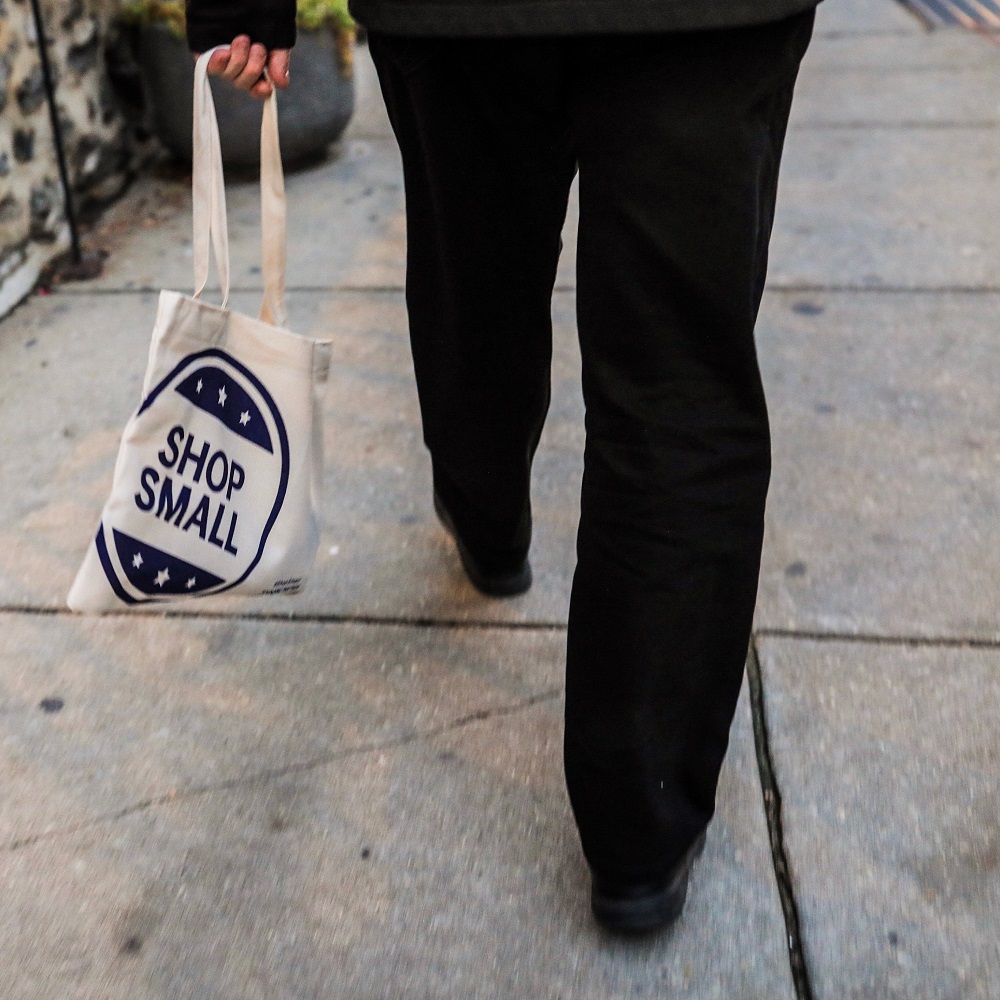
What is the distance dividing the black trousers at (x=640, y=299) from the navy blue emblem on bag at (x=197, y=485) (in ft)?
1.14

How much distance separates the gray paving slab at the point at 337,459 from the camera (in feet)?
7.60

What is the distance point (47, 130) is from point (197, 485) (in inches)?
101

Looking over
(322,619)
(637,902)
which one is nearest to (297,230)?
(322,619)

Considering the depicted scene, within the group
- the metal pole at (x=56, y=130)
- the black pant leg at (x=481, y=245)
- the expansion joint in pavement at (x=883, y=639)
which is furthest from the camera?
the metal pole at (x=56, y=130)

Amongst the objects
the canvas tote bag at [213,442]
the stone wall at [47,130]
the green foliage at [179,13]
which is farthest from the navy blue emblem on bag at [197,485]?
the green foliage at [179,13]

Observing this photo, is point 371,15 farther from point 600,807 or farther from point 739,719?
point 739,719

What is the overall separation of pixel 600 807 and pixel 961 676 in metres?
0.86

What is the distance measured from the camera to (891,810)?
178 centimetres

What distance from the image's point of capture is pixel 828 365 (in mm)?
3104

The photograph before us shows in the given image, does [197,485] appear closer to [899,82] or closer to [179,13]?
[179,13]

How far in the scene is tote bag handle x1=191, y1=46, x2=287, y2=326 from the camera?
64.9 inches

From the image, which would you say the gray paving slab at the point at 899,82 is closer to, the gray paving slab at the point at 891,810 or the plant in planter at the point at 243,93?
the plant in planter at the point at 243,93

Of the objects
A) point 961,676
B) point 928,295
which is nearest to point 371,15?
point 961,676

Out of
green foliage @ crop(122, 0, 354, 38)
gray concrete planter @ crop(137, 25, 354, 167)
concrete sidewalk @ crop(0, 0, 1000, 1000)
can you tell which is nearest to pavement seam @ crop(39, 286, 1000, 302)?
concrete sidewalk @ crop(0, 0, 1000, 1000)
